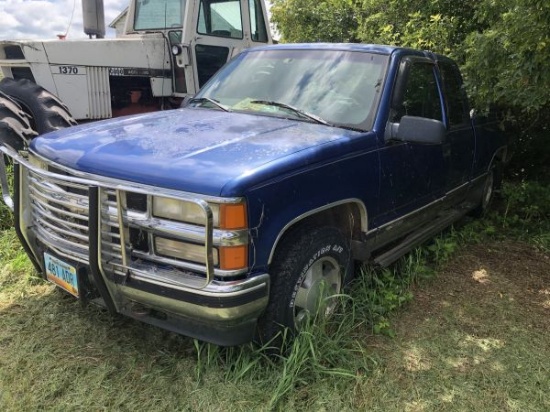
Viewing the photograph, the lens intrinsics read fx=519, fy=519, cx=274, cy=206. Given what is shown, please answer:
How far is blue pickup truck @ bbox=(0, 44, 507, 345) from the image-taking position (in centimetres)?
248

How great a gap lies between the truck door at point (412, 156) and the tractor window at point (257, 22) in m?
Result: 3.53

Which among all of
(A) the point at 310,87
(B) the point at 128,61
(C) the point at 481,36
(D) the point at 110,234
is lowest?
(D) the point at 110,234

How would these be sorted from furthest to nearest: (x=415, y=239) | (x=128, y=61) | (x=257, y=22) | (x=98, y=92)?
(x=257, y=22) → (x=128, y=61) → (x=98, y=92) → (x=415, y=239)

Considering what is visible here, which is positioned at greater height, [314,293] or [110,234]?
[110,234]

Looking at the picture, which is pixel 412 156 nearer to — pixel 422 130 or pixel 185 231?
pixel 422 130

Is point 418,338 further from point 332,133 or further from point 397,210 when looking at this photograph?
point 332,133

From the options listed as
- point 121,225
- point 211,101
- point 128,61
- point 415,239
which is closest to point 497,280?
point 415,239

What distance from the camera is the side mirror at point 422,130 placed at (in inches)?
127

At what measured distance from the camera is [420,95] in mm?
4012

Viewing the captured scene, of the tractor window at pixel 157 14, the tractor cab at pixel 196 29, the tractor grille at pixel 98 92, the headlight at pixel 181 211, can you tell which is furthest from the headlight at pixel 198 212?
the tractor window at pixel 157 14

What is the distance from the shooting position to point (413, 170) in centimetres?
375

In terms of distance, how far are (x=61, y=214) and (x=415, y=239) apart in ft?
8.61

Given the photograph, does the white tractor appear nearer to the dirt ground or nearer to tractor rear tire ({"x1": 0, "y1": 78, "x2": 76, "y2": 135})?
tractor rear tire ({"x1": 0, "y1": 78, "x2": 76, "y2": 135})

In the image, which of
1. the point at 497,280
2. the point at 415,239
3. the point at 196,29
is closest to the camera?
the point at 415,239
